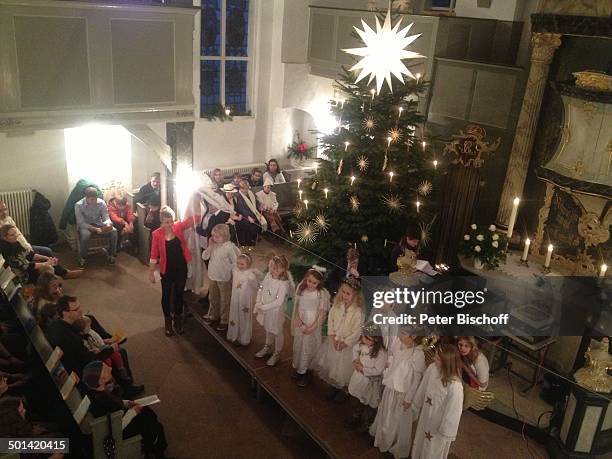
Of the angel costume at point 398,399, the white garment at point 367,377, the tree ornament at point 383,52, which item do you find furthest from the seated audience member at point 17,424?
the tree ornament at point 383,52

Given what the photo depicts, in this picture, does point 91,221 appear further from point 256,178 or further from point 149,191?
point 256,178

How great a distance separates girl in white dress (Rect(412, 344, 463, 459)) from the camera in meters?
4.44

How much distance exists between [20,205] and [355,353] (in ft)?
22.7

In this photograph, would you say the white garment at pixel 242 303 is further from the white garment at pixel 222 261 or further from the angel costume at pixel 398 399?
the angel costume at pixel 398 399

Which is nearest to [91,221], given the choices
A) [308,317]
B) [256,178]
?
[256,178]

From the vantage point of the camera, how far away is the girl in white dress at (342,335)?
544 cm

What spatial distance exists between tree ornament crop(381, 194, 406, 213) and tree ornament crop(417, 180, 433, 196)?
31 centimetres

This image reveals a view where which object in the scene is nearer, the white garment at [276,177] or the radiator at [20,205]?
the radiator at [20,205]

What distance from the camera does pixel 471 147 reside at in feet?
25.4

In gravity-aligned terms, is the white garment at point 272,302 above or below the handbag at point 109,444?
above

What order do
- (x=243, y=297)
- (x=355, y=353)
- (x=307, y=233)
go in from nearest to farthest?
(x=355, y=353) < (x=243, y=297) < (x=307, y=233)

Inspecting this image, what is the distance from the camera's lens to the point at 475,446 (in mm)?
5672

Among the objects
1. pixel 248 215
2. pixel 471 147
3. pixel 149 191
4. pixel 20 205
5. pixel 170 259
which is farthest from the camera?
pixel 149 191

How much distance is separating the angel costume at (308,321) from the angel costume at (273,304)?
247 millimetres
